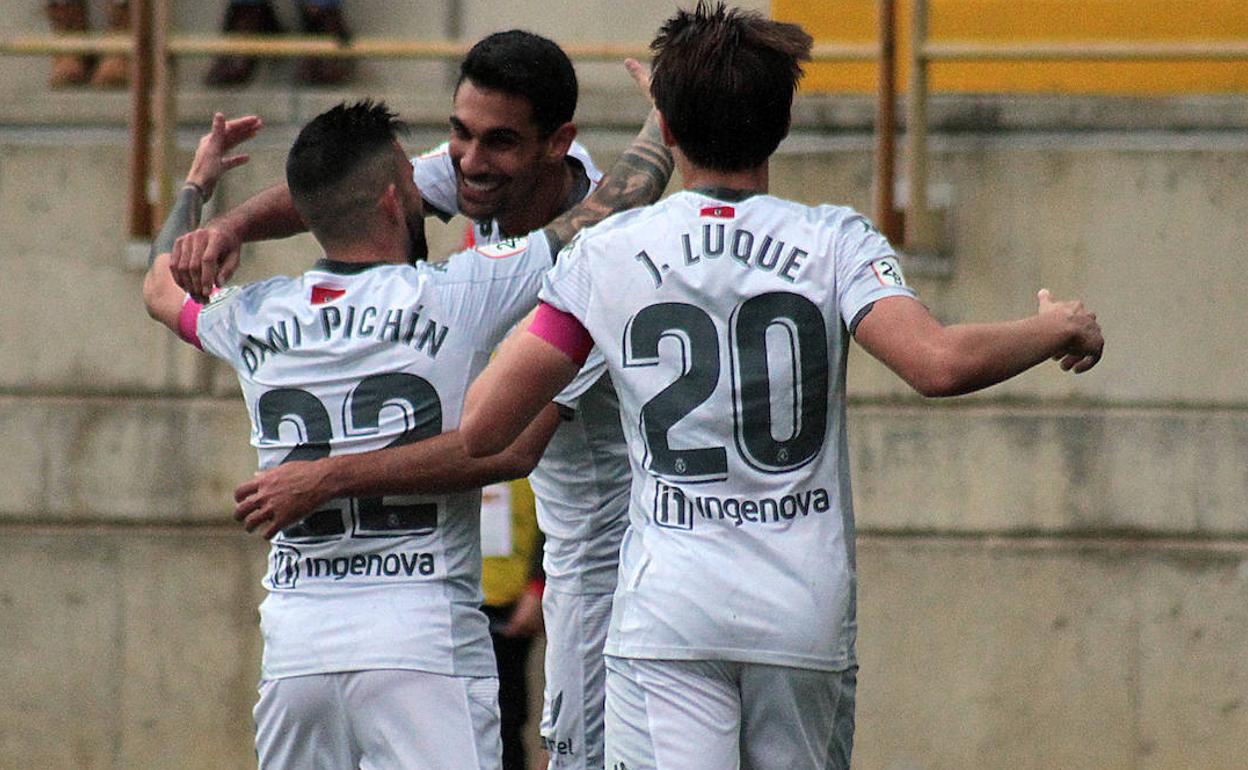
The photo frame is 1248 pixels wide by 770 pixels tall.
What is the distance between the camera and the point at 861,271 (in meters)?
3.56

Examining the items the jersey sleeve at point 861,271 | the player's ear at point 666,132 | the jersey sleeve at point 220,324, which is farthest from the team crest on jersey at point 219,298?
the jersey sleeve at point 861,271

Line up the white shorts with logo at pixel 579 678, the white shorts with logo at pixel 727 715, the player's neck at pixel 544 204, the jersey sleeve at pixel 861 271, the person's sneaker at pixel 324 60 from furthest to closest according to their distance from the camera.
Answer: the person's sneaker at pixel 324 60 → the white shorts with logo at pixel 579 678 → the player's neck at pixel 544 204 → the white shorts with logo at pixel 727 715 → the jersey sleeve at pixel 861 271

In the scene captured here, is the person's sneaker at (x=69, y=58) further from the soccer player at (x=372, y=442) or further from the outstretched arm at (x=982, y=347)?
the outstretched arm at (x=982, y=347)

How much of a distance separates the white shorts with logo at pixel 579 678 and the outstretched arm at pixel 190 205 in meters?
1.30

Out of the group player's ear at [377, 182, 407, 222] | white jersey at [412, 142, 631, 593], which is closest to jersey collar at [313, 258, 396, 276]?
player's ear at [377, 182, 407, 222]

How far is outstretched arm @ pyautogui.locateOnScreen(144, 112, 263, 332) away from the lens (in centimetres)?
455

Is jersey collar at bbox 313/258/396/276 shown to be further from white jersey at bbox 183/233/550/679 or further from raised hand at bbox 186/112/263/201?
raised hand at bbox 186/112/263/201

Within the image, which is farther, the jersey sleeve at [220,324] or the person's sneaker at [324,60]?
the person's sneaker at [324,60]

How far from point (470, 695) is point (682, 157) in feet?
4.16

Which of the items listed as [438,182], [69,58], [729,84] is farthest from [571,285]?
[69,58]

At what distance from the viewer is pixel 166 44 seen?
7762 mm

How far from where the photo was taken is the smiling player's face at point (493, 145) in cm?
464

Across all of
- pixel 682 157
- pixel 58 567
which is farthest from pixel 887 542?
pixel 682 157

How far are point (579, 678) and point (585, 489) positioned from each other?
0.50 m
